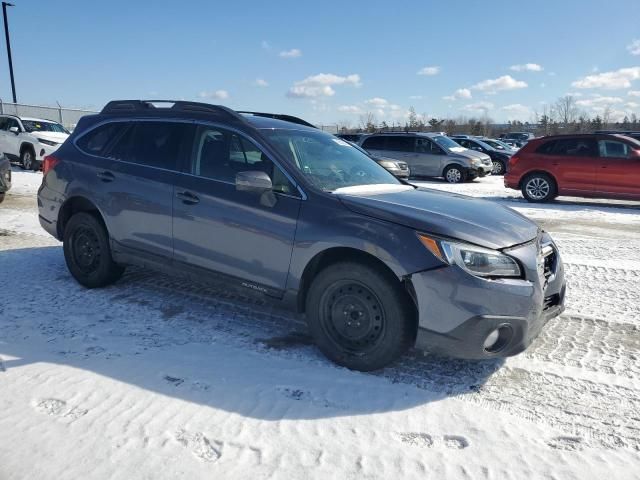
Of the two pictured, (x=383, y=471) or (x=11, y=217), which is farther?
(x=11, y=217)

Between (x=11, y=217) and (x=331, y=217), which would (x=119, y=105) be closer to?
(x=331, y=217)

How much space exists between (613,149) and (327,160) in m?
10.6

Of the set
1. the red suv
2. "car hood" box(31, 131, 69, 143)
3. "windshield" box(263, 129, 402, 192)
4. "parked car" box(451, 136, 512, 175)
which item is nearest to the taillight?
"windshield" box(263, 129, 402, 192)

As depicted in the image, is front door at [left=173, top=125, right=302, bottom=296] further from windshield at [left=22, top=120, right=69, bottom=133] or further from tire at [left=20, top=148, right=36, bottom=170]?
windshield at [left=22, top=120, right=69, bottom=133]

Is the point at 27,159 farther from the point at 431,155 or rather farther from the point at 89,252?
the point at 89,252

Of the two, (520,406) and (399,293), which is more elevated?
(399,293)

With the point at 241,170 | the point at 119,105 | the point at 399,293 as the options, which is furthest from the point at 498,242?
the point at 119,105

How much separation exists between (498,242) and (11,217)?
27.9ft

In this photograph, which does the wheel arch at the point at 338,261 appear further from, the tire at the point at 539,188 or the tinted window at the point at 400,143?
the tinted window at the point at 400,143

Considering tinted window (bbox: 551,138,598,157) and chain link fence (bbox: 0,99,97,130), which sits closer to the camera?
tinted window (bbox: 551,138,598,157)

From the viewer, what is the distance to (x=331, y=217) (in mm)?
3609

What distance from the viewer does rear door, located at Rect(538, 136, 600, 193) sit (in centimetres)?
1247

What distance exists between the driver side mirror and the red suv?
10.9 m

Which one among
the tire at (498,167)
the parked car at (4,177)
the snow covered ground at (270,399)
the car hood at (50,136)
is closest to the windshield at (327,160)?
the snow covered ground at (270,399)
